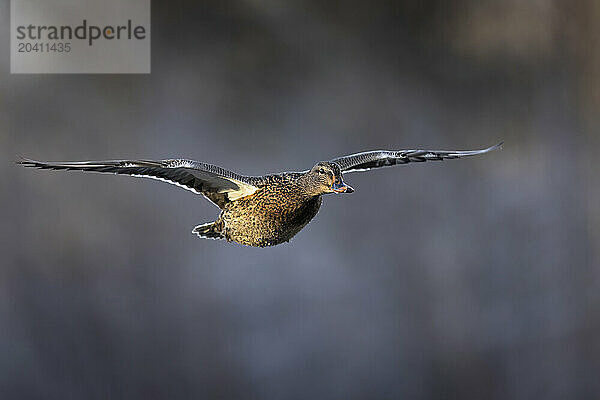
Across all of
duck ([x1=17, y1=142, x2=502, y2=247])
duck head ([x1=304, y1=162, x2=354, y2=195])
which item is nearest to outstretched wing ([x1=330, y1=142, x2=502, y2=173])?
duck ([x1=17, y1=142, x2=502, y2=247])

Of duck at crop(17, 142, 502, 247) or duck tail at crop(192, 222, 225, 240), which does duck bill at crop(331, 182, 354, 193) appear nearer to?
duck at crop(17, 142, 502, 247)

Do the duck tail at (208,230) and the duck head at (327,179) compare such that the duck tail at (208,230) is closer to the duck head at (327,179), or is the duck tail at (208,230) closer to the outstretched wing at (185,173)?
the outstretched wing at (185,173)

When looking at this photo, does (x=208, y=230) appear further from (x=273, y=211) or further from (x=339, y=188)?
(x=339, y=188)

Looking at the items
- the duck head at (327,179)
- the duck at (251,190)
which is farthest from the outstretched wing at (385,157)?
the duck head at (327,179)

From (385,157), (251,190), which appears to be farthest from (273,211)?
(385,157)

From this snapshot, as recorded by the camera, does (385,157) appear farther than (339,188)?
Yes
